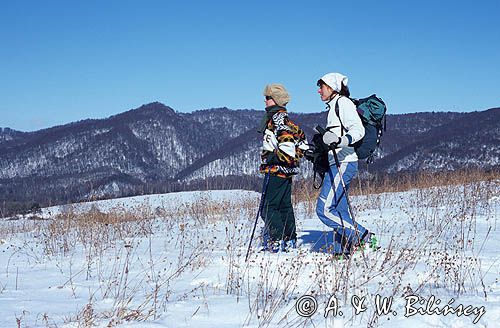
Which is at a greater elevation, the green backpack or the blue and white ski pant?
the green backpack

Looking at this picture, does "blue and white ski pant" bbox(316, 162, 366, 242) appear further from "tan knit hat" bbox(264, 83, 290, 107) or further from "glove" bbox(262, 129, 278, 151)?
"tan knit hat" bbox(264, 83, 290, 107)

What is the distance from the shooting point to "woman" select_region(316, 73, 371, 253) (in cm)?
484

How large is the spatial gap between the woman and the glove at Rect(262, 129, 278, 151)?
30.5 inches

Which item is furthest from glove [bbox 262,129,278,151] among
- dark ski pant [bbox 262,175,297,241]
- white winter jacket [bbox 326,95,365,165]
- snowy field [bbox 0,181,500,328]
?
snowy field [bbox 0,181,500,328]

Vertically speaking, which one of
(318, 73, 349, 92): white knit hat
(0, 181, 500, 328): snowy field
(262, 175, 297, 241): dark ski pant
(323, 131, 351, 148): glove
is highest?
(318, 73, 349, 92): white knit hat

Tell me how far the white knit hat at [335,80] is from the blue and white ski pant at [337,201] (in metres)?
0.79

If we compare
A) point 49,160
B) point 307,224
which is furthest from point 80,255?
point 49,160

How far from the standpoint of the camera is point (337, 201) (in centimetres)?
491

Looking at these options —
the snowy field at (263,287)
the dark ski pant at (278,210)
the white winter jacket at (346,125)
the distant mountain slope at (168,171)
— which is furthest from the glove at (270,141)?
the distant mountain slope at (168,171)

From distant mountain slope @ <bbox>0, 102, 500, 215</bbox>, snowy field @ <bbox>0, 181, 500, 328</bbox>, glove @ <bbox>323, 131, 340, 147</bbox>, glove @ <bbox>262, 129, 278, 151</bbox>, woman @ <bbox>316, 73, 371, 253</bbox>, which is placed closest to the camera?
snowy field @ <bbox>0, 181, 500, 328</bbox>

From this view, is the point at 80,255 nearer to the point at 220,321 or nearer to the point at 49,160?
the point at 220,321

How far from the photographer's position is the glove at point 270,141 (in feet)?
18.3

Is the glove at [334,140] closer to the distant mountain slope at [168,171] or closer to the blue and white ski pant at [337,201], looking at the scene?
the blue and white ski pant at [337,201]

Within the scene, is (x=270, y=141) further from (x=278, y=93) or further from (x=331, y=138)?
(x=331, y=138)
